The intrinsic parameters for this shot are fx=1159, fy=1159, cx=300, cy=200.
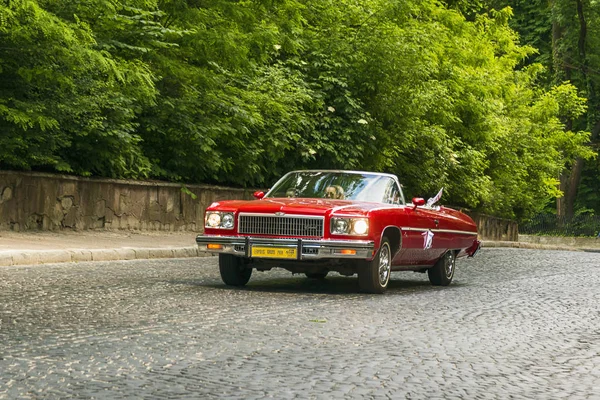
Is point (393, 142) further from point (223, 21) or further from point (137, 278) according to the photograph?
point (137, 278)

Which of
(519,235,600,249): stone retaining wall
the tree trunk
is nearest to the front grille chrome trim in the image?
(519,235,600,249): stone retaining wall

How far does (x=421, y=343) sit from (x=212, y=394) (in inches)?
118

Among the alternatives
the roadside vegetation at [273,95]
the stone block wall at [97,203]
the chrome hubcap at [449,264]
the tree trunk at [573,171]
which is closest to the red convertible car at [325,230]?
the chrome hubcap at [449,264]

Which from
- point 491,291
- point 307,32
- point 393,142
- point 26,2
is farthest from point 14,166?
point 393,142

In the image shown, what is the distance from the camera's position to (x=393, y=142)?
3238 cm

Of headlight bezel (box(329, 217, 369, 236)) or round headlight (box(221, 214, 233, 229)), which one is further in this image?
round headlight (box(221, 214, 233, 229))

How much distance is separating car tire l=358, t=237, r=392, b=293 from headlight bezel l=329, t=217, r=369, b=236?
1.47 ft

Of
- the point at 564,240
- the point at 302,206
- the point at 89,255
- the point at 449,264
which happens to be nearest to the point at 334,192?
the point at 302,206

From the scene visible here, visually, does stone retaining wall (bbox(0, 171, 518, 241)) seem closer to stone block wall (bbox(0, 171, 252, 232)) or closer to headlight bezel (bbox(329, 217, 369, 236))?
stone block wall (bbox(0, 171, 252, 232))

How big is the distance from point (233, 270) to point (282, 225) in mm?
999

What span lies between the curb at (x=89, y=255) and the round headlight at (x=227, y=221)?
12.3 feet

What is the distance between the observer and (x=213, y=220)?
13648mm

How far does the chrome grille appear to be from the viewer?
1315 cm

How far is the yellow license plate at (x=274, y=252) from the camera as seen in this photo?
13.0 metres
